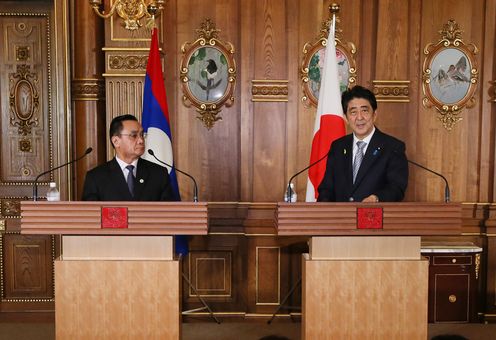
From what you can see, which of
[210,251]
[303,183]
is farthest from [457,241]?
[210,251]

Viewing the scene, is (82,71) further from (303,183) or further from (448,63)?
(448,63)

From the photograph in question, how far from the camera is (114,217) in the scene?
2.53 m

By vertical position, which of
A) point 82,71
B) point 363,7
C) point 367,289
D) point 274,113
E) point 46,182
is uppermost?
point 363,7

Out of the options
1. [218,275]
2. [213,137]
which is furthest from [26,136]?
[218,275]

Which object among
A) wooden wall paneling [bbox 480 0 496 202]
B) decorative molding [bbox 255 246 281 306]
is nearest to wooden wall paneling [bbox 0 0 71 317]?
decorative molding [bbox 255 246 281 306]

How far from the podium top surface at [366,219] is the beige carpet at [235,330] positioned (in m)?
1.76

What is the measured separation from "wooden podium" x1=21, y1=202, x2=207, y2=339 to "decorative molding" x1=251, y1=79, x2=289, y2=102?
2112mm

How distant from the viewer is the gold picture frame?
14.7ft

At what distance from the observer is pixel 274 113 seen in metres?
4.51

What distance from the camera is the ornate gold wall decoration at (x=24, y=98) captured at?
456 centimetres

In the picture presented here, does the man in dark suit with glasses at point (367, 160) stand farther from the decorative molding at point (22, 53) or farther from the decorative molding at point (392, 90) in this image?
the decorative molding at point (22, 53)

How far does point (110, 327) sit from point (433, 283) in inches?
112

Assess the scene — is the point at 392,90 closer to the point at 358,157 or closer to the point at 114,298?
the point at 358,157

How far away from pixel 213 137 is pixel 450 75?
211cm
